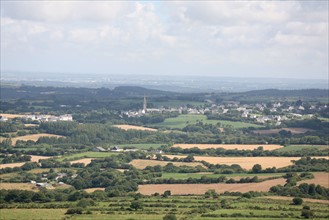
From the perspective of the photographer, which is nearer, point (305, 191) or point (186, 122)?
point (305, 191)

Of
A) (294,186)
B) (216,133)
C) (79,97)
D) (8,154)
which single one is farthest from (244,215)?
(79,97)

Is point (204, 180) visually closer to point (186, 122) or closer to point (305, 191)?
point (305, 191)

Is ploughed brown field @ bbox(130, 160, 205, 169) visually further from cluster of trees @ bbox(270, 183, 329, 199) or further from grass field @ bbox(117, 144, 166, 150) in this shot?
cluster of trees @ bbox(270, 183, 329, 199)

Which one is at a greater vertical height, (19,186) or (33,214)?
(33,214)

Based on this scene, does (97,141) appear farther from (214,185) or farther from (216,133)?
(214,185)

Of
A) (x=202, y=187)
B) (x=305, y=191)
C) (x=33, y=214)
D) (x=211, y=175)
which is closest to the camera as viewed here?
(x=33, y=214)

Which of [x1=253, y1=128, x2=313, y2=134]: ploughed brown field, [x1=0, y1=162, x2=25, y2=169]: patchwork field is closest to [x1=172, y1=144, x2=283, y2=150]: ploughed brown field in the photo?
[x1=253, y1=128, x2=313, y2=134]: ploughed brown field

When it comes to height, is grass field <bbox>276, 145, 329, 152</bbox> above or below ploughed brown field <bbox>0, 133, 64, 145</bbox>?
above

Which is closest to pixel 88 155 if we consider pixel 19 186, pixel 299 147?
pixel 19 186

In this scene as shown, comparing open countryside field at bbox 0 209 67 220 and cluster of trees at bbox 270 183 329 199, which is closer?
open countryside field at bbox 0 209 67 220
